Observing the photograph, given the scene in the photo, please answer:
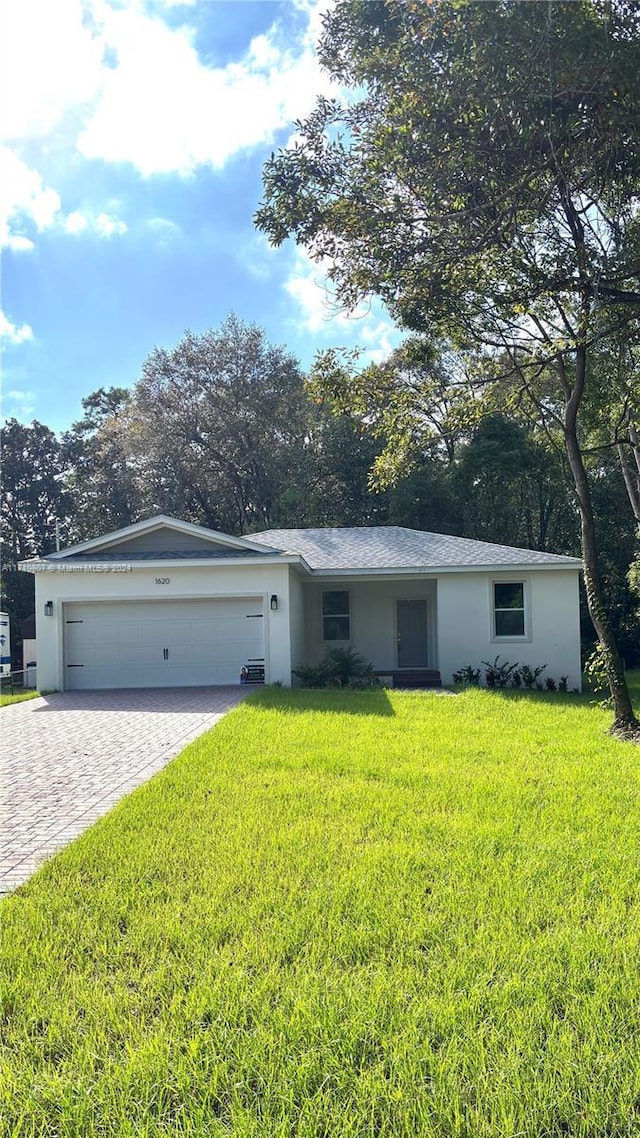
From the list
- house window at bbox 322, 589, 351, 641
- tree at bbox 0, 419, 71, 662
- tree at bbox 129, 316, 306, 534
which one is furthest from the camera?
tree at bbox 0, 419, 71, 662

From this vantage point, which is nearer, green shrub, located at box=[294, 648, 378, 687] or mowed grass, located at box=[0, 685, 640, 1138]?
mowed grass, located at box=[0, 685, 640, 1138]

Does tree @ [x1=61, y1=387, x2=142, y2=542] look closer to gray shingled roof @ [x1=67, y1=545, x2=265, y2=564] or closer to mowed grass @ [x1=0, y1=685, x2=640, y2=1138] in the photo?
gray shingled roof @ [x1=67, y1=545, x2=265, y2=564]

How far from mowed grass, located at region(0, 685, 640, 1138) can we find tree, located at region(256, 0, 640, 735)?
5.79m

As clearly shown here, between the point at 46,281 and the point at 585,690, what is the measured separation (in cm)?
1422

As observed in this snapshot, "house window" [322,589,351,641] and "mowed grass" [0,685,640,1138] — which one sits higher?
"house window" [322,589,351,641]

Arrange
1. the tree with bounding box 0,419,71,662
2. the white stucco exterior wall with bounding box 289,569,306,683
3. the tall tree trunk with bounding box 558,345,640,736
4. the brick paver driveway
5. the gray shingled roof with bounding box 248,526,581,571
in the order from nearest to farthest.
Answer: the brick paver driveway < the tall tree trunk with bounding box 558,345,640,736 < the white stucco exterior wall with bounding box 289,569,306,683 < the gray shingled roof with bounding box 248,526,581,571 < the tree with bounding box 0,419,71,662

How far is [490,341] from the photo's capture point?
10.4m

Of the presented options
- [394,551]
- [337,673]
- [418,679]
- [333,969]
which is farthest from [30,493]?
[333,969]

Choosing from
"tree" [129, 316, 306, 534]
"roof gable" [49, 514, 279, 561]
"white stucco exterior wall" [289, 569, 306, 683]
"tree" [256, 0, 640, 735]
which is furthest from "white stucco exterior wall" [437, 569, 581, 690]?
"tree" [129, 316, 306, 534]

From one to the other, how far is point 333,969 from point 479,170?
706 centimetres

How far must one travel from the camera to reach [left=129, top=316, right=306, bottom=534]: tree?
27.7m

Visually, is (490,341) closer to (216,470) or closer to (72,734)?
(72,734)

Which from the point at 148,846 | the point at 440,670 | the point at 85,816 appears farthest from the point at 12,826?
the point at 440,670

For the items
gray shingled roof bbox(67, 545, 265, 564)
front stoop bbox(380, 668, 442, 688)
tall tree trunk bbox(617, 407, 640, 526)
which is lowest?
front stoop bbox(380, 668, 442, 688)
